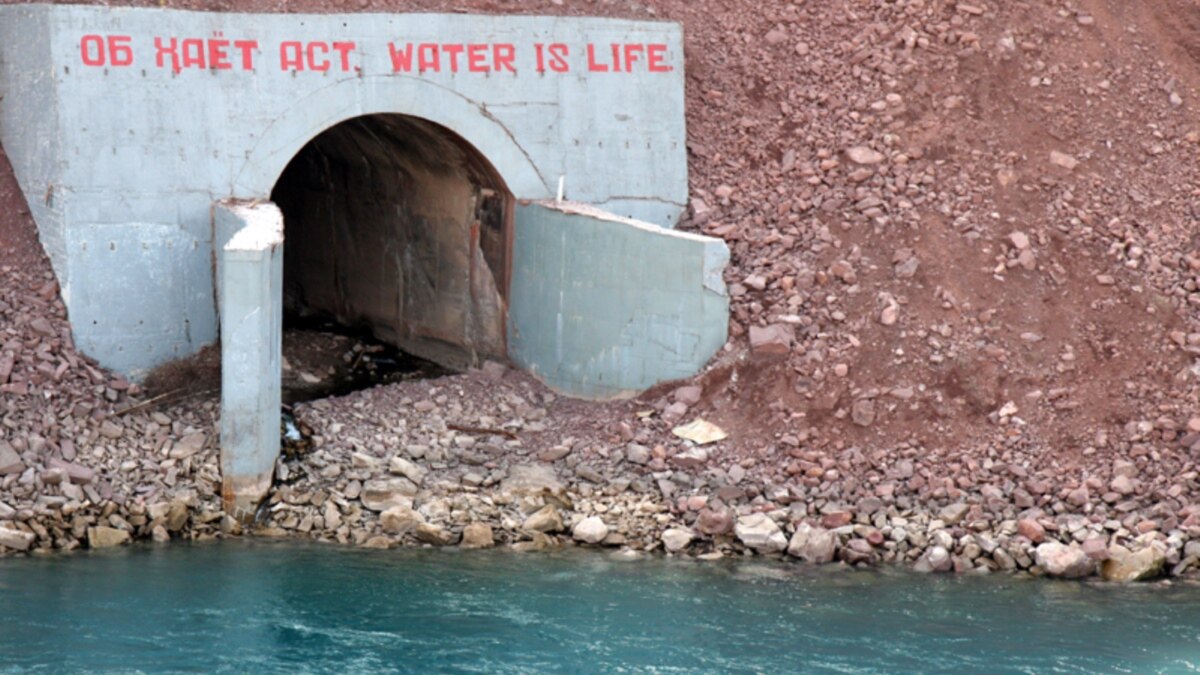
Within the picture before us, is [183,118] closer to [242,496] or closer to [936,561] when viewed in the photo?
[242,496]

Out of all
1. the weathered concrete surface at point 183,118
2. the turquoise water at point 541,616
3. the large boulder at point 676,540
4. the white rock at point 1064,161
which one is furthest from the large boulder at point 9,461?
the white rock at point 1064,161

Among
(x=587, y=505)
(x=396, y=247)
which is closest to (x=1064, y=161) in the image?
(x=587, y=505)

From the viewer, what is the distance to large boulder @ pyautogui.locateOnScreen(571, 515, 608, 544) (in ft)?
40.6

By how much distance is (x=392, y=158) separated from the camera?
16312 mm

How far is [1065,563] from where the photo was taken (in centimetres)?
1184

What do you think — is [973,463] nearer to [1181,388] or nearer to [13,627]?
[1181,388]

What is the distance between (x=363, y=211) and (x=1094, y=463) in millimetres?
8163

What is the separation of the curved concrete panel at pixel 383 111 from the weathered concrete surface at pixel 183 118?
12 mm

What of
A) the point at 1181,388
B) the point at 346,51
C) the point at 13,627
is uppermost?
the point at 346,51

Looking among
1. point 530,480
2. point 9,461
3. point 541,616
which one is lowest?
point 541,616

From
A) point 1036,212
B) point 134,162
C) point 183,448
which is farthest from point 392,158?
point 1036,212

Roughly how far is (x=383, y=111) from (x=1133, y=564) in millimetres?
7272

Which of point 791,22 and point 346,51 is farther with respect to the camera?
point 791,22

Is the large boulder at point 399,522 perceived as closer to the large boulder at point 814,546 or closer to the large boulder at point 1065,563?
the large boulder at point 814,546
